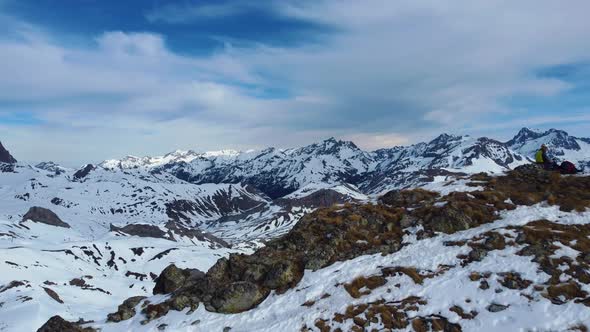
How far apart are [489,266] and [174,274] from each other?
86.0 ft

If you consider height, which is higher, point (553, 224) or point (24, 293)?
point (553, 224)

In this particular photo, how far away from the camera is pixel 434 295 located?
26.4m

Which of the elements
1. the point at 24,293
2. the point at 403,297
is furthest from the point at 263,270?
the point at 24,293

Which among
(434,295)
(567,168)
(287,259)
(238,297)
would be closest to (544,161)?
(567,168)

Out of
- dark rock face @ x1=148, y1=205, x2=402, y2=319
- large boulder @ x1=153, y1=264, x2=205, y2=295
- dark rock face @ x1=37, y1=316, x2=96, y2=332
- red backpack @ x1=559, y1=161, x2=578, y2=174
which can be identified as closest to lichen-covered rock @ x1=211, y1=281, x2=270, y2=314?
dark rock face @ x1=148, y1=205, x2=402, y2=319

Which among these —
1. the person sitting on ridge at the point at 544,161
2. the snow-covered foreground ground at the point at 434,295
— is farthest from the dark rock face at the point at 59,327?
the person sitting on ridge at the point at 544,161

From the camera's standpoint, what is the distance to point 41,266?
190 m

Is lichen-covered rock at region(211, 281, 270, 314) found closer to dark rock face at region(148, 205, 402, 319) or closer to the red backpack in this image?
dark rock face at region(148, 205, 402, 319)

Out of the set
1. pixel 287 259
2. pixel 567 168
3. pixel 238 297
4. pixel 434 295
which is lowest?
pixel 434 295

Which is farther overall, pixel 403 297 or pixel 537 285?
pixel 403 297

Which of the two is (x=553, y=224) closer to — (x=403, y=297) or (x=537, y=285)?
(x=537, y=285)

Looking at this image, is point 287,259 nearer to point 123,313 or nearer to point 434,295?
point 434,295

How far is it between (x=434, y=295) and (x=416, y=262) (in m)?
4.51

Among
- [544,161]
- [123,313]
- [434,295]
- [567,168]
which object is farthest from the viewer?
[544,161]
